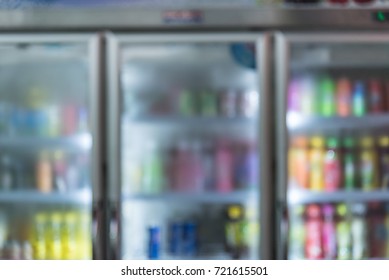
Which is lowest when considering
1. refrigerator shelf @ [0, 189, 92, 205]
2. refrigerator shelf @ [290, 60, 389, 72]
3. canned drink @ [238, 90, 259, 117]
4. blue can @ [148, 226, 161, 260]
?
blue can @ [148, 226, 161, 260]

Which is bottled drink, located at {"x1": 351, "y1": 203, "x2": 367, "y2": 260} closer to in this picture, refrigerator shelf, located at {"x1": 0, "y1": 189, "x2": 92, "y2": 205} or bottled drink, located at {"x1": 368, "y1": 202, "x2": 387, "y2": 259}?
bottled drink, located at {"x1": 368, "y1": 202, "x2": 387, "y2": 259}

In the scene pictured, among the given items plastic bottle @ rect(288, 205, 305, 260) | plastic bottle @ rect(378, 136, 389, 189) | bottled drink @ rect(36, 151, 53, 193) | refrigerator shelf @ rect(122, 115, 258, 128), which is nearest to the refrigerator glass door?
refrigerator shelf @ rect(122, 115, 258, 128)

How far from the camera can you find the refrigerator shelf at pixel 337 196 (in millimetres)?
2416

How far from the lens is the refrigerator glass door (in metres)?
2.54

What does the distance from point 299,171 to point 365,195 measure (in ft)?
1.10

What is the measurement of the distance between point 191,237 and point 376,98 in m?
1.17

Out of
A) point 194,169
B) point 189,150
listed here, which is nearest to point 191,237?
point 194,169

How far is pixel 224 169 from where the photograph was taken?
2.60 metres

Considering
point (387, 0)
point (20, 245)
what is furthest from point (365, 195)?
point (20, 245)

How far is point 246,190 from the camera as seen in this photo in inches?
99.7

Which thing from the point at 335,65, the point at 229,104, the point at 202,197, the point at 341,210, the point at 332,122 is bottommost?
the point at 341,210

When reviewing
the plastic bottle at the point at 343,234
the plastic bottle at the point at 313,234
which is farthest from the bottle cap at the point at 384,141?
the plastic bottle at the point at 313,234

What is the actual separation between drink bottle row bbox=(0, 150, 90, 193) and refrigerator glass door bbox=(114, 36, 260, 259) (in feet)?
0.80

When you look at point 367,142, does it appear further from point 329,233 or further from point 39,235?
point 39,235
